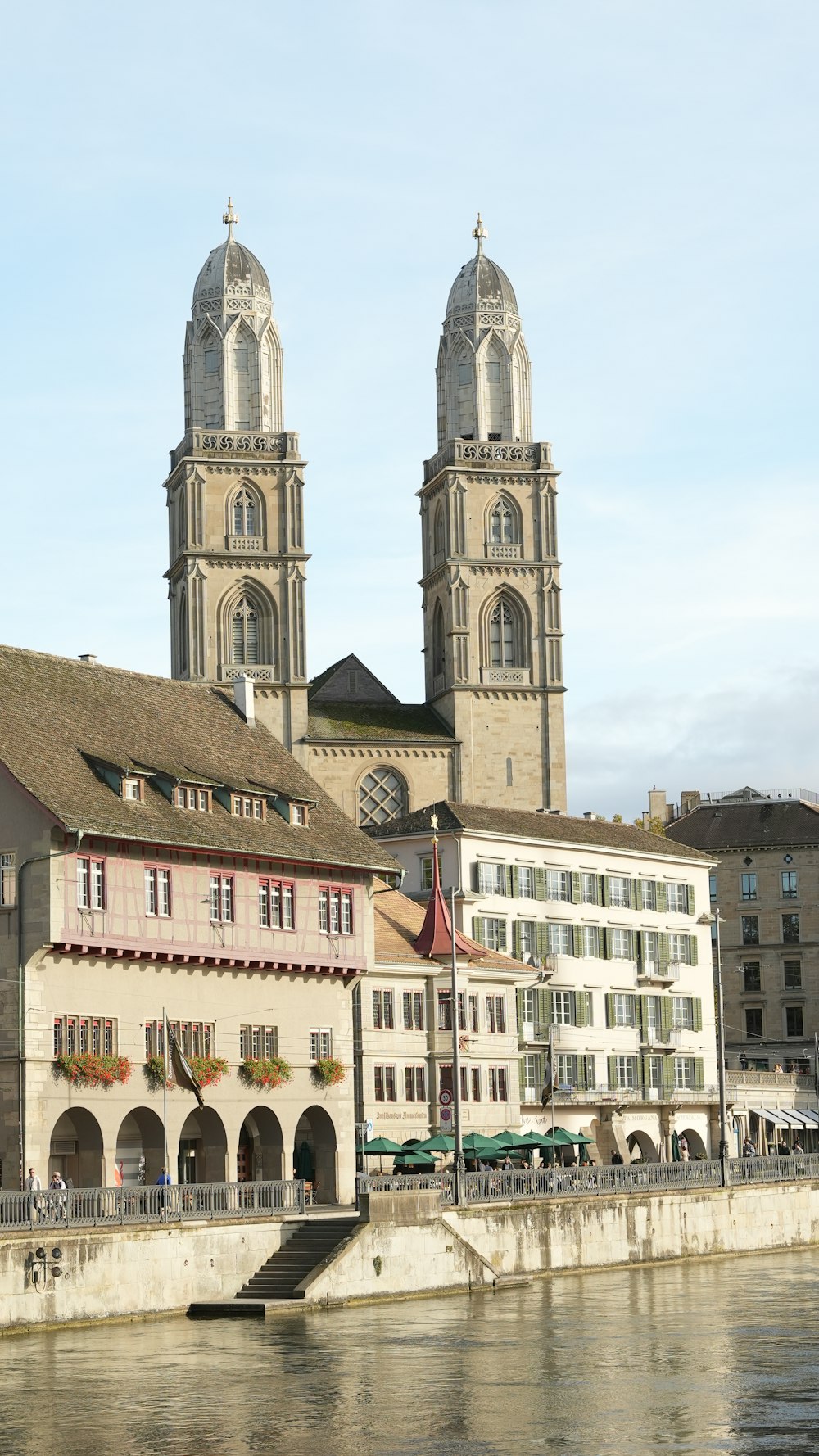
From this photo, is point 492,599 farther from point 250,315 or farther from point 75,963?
point 75,963

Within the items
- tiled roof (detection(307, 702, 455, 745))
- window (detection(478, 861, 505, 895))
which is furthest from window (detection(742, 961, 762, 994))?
window (detection(478, 861, 505, 895))

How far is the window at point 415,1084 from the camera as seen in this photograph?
71.9 meters

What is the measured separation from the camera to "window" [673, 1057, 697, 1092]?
9075 centimetres

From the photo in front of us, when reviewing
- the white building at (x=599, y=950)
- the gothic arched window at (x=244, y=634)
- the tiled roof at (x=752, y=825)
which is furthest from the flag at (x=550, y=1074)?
the tiled roof at (x=752, y=825)

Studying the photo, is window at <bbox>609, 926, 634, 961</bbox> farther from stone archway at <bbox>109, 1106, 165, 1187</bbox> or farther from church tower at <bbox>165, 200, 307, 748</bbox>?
Answer: stone archway at <bbox>109, 1106, 165, 1187</bbox>

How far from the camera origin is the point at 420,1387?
39.6 metres

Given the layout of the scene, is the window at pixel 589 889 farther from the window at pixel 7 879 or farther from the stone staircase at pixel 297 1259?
the stone staircase at pixel 297 1259

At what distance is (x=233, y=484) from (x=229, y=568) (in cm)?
415

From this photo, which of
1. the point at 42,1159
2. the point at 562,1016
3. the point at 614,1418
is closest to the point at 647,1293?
the point at 42,1159

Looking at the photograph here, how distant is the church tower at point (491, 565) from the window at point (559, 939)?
86.3 feet

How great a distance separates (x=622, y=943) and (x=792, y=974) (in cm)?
3318

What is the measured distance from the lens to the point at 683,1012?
91688mm

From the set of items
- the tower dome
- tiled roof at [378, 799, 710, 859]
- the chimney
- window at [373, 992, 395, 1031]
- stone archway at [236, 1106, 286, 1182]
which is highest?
the tower dome

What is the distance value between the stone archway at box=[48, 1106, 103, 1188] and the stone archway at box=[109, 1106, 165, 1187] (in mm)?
1159
